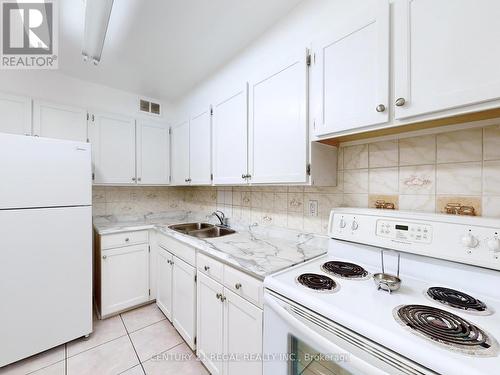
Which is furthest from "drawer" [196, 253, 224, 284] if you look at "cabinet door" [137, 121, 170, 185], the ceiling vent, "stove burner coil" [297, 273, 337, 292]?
the ceiling vent

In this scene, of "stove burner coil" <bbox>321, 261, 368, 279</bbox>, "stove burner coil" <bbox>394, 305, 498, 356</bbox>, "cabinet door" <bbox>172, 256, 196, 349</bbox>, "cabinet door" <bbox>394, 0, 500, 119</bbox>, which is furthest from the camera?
"cabinet door" <bbox>172, 256, 196, 349</bbox>

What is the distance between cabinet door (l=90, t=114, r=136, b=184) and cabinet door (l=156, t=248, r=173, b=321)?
0.97 meters

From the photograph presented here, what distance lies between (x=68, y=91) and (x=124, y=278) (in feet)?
6.69

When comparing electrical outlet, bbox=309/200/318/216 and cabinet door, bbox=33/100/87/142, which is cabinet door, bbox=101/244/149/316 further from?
electrical outlet, bbox=309/200/318/216

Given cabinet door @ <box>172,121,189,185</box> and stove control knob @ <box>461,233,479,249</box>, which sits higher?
cabinet door @ <box>172,121,189,185</box>

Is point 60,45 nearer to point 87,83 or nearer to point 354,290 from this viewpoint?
point 87,83

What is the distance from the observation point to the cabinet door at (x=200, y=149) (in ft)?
6.65

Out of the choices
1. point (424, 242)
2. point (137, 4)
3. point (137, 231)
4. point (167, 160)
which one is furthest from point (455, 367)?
point (167, 160)

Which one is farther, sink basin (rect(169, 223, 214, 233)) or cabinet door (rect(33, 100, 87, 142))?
sink basin (rect(169, 223, 214, 233))

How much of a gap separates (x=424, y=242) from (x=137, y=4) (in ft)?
6.96

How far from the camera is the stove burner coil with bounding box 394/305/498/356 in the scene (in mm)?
552

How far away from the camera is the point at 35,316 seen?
1.57m

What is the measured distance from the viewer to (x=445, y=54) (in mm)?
765

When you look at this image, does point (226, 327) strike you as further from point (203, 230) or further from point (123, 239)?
point (123, 239)
